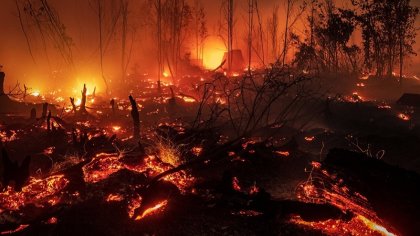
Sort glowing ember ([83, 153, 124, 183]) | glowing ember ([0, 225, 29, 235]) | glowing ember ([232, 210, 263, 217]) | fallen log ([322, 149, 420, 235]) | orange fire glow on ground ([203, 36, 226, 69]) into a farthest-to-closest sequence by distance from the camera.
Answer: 1. orange fire glow on ground ([203, 36, 226, 69])
2. glowing ember ([83, 153, 124, 183])
3. glowing ember ([232, 210, 263, 217])
4. glowing ember ([0, 225, 29, 235])
5. fallen log ([322, 149, 420, 235])

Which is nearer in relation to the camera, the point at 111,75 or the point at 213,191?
the point at 213,191

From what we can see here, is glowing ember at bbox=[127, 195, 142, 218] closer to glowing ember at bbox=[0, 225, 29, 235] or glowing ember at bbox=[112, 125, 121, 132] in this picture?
glowing ember at bbox=[0, 225, 29, 235]

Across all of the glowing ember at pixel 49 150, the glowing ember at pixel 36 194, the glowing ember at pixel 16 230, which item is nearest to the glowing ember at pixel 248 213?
the glowing ember at pixel 36 194

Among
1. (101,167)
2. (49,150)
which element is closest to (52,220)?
(101,167)

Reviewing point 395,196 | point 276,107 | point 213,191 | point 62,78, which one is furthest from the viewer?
point 62,78

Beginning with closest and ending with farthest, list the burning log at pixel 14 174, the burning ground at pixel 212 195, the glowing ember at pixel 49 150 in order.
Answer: the burning ground at pixel 212 195, the burning log at pixel 14 174, the glowing ember at pixel 49 150

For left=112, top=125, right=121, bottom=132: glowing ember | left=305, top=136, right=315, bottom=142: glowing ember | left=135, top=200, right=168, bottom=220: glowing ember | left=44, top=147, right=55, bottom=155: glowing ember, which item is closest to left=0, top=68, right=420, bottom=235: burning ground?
left=135, top=200, right=168, bottom=220: glowing ember

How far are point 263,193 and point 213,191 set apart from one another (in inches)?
37.5

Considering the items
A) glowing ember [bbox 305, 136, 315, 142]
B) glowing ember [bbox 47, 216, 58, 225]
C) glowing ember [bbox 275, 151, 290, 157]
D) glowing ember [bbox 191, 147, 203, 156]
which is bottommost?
glowing ember [bbox 305, 136, 315, 142]

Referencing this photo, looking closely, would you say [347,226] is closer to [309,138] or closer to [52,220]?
[52,220]

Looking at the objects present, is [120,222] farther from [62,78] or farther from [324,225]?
[62,78]

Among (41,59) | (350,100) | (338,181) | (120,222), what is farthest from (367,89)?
(41,59)

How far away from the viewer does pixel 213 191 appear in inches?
238

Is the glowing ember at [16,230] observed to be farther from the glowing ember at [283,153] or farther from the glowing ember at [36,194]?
the glowing ember at [283,153]
